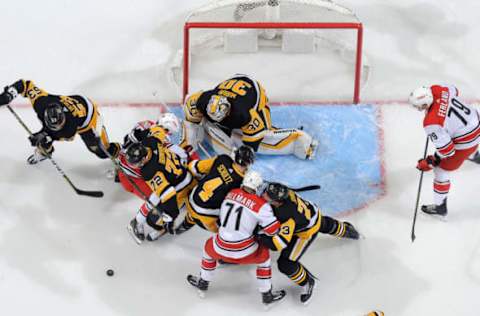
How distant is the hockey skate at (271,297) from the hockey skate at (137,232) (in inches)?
34.5

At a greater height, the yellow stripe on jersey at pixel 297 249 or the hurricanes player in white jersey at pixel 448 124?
the hurricanes player in white jersey at pixel 448 124

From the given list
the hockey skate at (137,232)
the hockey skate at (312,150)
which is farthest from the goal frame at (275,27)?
the hockey skate at (137,232)

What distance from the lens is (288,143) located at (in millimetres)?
5699

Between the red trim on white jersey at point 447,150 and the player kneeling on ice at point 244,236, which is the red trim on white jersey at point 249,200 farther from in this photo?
the red trim on white jersey at point 447,150

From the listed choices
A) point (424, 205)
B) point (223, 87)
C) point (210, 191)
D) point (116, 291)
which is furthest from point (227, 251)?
point (424, 205)

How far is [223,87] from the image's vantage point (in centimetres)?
537

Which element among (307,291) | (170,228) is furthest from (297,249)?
(170,228)

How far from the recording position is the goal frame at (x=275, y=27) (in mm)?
5738

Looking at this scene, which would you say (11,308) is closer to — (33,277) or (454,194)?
(33,277)

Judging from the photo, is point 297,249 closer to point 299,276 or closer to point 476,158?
point 299,276

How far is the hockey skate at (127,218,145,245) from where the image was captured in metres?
5.33

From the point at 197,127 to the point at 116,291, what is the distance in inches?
49.0

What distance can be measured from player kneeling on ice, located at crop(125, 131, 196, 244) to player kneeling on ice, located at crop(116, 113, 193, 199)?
0.05 meters

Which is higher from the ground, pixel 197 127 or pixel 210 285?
pixel 197 127
